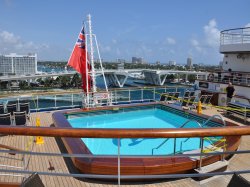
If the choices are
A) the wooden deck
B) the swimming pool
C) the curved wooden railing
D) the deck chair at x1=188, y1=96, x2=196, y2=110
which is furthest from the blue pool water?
the curved wooden railing

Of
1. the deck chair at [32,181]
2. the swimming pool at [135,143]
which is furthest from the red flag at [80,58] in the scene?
the deck chair at [32,181]

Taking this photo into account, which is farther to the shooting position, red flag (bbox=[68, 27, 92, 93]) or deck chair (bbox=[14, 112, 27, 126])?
red flag (bbox=[68, 27, 92, 93])

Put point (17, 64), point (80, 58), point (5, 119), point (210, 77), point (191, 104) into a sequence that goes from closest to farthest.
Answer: point (5, 119) → point (80, 58) → point (191, 104) → point (210, 77) → point (17, 64)

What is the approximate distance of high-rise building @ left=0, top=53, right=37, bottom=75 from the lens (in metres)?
134

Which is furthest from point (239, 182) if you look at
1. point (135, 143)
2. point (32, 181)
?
point (135, 143)

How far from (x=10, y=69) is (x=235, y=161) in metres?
148

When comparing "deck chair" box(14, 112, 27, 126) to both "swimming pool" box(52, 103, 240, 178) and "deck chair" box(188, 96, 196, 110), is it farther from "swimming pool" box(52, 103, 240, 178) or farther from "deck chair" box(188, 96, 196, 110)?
"deck chair" box(188, 96, 196, 110)

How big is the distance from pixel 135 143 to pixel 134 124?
2.47 metres

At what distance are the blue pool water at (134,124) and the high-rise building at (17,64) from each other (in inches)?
5325

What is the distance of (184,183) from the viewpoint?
4.00 meters

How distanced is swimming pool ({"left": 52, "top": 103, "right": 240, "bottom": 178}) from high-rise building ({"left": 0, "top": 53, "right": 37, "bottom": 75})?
444 feet

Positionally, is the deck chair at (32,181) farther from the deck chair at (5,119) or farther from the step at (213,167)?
the deck chair at (5,119)

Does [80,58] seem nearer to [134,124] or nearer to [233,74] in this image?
[134,124]

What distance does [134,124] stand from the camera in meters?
9.57
